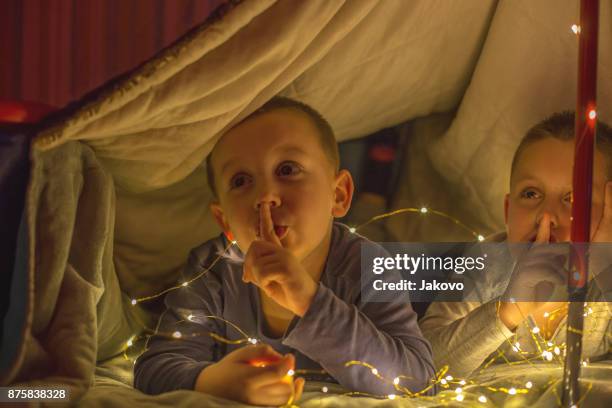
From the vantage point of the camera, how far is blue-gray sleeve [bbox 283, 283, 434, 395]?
2.89 ft

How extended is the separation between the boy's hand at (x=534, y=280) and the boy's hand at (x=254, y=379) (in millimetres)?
319

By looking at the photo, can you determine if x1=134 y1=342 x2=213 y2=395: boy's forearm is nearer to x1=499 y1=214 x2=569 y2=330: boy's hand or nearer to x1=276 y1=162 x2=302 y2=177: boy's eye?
x1=276 y1=162 x2=302 y2=177: boy's eye

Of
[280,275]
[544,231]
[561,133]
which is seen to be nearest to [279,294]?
[280,275]

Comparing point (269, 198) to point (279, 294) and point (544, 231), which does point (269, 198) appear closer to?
point (279, 294)

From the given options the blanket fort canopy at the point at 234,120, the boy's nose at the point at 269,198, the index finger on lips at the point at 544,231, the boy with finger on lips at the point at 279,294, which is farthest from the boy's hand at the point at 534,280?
the boy's nose at the point at 269,198

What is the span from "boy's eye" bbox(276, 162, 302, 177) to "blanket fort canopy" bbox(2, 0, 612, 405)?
10cm

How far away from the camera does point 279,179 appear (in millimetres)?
961

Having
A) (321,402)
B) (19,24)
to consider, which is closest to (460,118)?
(321,402)

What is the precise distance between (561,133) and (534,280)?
235 millimetres

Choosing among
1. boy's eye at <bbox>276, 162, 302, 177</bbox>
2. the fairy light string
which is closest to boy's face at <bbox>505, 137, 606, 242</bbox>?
the fairy light string

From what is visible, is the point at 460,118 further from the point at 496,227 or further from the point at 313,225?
the point at 313,225

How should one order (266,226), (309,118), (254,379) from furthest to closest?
(309,118) < (266,226) < (254,379)

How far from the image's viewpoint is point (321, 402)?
0.85 m

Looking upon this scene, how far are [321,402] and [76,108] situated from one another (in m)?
0.45
